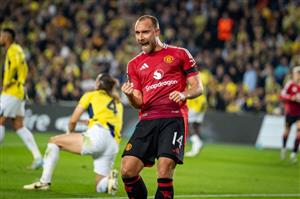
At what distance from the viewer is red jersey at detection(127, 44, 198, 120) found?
955 cm

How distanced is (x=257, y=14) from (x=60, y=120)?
369 inches

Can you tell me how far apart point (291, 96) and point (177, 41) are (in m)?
11.0

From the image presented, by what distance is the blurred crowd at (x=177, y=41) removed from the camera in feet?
94.0

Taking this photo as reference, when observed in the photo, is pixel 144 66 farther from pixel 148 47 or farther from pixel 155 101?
pixel 155 101

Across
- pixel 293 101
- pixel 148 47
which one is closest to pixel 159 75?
pixel 148 47

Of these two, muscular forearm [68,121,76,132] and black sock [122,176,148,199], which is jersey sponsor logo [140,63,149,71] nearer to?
black sock [122,176,148,199]

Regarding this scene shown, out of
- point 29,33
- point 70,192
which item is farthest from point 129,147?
point 29,33

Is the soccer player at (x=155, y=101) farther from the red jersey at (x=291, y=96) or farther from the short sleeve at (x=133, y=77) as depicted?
the red jersey at (x=291, y=96)

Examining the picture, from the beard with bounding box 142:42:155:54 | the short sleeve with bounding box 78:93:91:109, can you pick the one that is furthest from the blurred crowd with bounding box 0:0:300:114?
the beard with bounding box 142:42:155:54

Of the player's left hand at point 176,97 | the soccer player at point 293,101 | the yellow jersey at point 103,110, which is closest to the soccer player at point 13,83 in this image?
the yellow jersey at point 103,110

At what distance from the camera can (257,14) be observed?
31594 mm

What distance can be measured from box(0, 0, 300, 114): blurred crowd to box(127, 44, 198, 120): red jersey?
17147 millimetres

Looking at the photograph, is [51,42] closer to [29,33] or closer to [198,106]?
[29,33]

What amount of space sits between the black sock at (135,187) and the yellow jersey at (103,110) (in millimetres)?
3520
